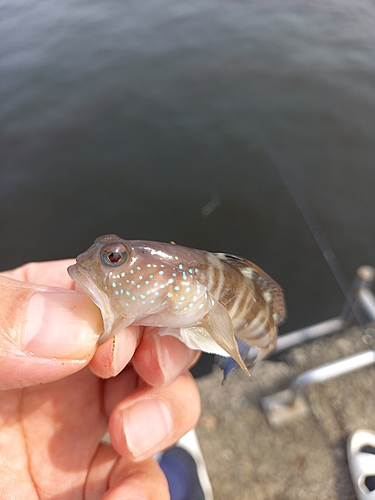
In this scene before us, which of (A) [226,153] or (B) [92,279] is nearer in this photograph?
(B) [92,279]

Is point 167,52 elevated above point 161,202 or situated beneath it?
elevated above

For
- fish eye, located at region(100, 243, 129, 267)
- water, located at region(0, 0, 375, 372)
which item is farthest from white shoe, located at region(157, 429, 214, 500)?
water, located at region(0, 0, 375, 372)

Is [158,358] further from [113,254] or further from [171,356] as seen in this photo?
[113,254]

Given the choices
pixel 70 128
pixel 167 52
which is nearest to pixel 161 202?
pixel 70 128

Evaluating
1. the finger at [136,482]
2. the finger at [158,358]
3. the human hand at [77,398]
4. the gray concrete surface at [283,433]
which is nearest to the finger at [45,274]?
the human hand at [77,398]

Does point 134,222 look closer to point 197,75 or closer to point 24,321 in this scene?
point 24,321

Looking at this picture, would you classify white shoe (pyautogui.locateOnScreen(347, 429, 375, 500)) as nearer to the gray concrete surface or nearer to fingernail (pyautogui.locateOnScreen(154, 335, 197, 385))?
the gray concrete surface

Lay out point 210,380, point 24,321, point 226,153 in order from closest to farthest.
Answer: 1. point 24,321
2. point 210,380
3. point 226,153
